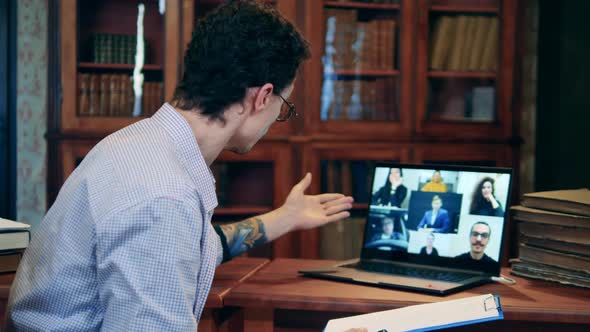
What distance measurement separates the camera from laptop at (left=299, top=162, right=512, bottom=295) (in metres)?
1.63

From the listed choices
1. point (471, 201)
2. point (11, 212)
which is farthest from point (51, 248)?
point (11, 212)

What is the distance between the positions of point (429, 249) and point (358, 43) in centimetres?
185

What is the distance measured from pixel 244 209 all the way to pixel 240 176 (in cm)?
17

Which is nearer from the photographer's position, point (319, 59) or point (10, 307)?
point (10, 307)

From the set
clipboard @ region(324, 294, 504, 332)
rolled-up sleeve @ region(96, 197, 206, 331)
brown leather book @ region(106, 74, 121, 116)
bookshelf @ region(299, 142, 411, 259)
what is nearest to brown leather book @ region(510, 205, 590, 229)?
clipboard @ region(324, 294, 504, 332)

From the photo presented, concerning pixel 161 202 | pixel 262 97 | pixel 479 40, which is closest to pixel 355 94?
pixel 479 40

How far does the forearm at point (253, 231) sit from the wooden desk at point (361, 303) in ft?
0.55

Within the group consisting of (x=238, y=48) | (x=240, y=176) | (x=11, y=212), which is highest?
(x=238, y=48)

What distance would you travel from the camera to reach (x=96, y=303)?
1088 millimetres

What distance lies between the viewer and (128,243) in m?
0.99

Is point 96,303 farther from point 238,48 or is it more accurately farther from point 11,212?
point 11,212

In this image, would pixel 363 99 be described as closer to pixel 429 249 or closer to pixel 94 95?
pixel 94 95

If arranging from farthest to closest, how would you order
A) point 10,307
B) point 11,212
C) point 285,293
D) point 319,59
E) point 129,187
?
point 11,212 < point 319,59 < point 285,293 < point 10,307 < point 129,187

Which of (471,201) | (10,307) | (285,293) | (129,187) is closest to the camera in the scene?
(129,187)
